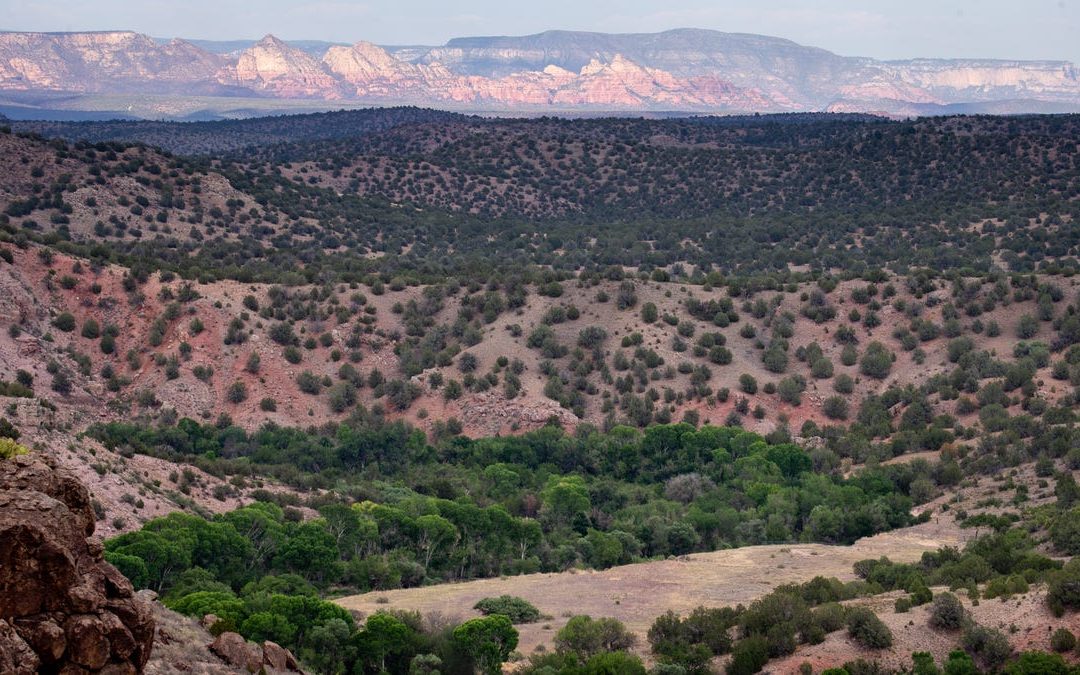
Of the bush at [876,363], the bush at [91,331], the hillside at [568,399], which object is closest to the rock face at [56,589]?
the hillside at [568,399]

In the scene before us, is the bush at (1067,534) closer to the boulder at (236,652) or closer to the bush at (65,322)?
the boulder at (236,652)

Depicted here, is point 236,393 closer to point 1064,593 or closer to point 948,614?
point 948,614

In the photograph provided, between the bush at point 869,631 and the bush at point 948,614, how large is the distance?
111 cm

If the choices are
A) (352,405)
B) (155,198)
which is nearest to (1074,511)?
(352,405)

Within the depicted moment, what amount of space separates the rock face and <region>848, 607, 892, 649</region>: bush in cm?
1676

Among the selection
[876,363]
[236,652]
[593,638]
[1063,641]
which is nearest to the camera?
[236,652]

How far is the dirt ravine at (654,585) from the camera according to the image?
3400 centimetres

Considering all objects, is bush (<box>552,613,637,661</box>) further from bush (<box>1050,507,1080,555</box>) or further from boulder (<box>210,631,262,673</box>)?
bush (<box>1050,507,1080,555</box>)

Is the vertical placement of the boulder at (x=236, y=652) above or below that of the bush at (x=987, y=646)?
above

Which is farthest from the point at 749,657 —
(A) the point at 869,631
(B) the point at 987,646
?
(B) the point at 987,646

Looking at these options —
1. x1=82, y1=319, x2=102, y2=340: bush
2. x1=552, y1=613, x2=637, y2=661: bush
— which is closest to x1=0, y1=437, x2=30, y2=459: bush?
x1=552, y1=613, x2=637, y2=661: bush

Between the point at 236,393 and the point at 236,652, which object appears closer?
the point at 236,652

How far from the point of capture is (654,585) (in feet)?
121

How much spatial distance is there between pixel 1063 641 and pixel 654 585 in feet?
40.9
